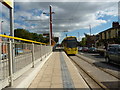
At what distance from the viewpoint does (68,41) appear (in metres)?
23.2

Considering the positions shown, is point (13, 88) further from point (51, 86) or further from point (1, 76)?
point (51, 86)

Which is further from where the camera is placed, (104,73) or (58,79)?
(104,73)

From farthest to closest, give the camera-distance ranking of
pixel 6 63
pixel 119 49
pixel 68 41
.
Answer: pixel 68 41 → pixel 119 49 → pixel 6 63

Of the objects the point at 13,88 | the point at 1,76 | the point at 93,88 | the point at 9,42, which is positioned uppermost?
the point at 9,42

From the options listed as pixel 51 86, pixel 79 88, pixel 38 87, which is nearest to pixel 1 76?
pixel 38 87

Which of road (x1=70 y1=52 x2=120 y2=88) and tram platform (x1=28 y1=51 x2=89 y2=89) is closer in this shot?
tram platform (x1=28 y1=51 x2=89 y2=89)

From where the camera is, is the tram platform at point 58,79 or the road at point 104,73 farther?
the road at point 104,73

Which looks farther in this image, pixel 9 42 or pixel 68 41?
pixel 68 41

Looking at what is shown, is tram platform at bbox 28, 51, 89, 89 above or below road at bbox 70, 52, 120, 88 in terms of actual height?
above

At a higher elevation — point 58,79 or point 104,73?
point 58,79

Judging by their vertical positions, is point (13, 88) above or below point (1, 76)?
below

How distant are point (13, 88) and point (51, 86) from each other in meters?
1.75

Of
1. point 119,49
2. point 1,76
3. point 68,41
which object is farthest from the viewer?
point 68,41

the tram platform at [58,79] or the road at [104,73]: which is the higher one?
the tram platform at [58,79]
